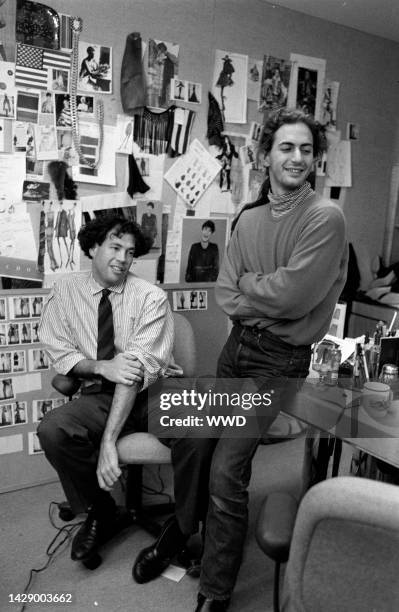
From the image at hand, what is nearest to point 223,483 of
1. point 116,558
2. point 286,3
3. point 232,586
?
point 232,586

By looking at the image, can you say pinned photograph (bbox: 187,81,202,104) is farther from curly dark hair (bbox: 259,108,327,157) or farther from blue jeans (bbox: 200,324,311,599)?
blue jeans (bbox: 200,324,311,599)

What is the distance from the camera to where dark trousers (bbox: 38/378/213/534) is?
1730 mm

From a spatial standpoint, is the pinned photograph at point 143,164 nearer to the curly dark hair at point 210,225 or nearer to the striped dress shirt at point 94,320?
the curly dark hair at point 210,225

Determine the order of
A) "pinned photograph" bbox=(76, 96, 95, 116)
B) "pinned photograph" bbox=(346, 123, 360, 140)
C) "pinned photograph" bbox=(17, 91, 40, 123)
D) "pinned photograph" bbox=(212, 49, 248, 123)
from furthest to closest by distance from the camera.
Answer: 1. "pinned photograph" bbox=(346, 123, 360, 140)
2. "pinned photograph" bbox=(212, 49, 248, 123)
3. "pinned photograph" bbox=(76, 96, 95, 116)
4. "pinned photograph" bbox=(17, 91, 40, 123)

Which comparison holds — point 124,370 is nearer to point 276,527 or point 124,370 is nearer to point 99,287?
point 99,287

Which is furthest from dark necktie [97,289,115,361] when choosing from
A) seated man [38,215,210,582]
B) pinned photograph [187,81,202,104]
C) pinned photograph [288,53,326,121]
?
pinned photograph [288,53,326,121]

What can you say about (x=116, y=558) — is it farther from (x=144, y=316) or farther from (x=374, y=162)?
(x=374, y=162)

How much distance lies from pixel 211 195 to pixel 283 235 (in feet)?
3.61

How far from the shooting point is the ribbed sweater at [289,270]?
1528mm

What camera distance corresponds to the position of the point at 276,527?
102 cm

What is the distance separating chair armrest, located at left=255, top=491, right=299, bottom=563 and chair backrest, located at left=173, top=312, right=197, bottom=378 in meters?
1.07

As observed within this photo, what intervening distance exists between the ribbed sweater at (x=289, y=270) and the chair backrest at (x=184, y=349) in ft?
1.41

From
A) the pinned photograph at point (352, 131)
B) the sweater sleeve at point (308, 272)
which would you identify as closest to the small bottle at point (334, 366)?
the sweater sleeve at point (308, 272)

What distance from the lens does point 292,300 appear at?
1531 millimetres
